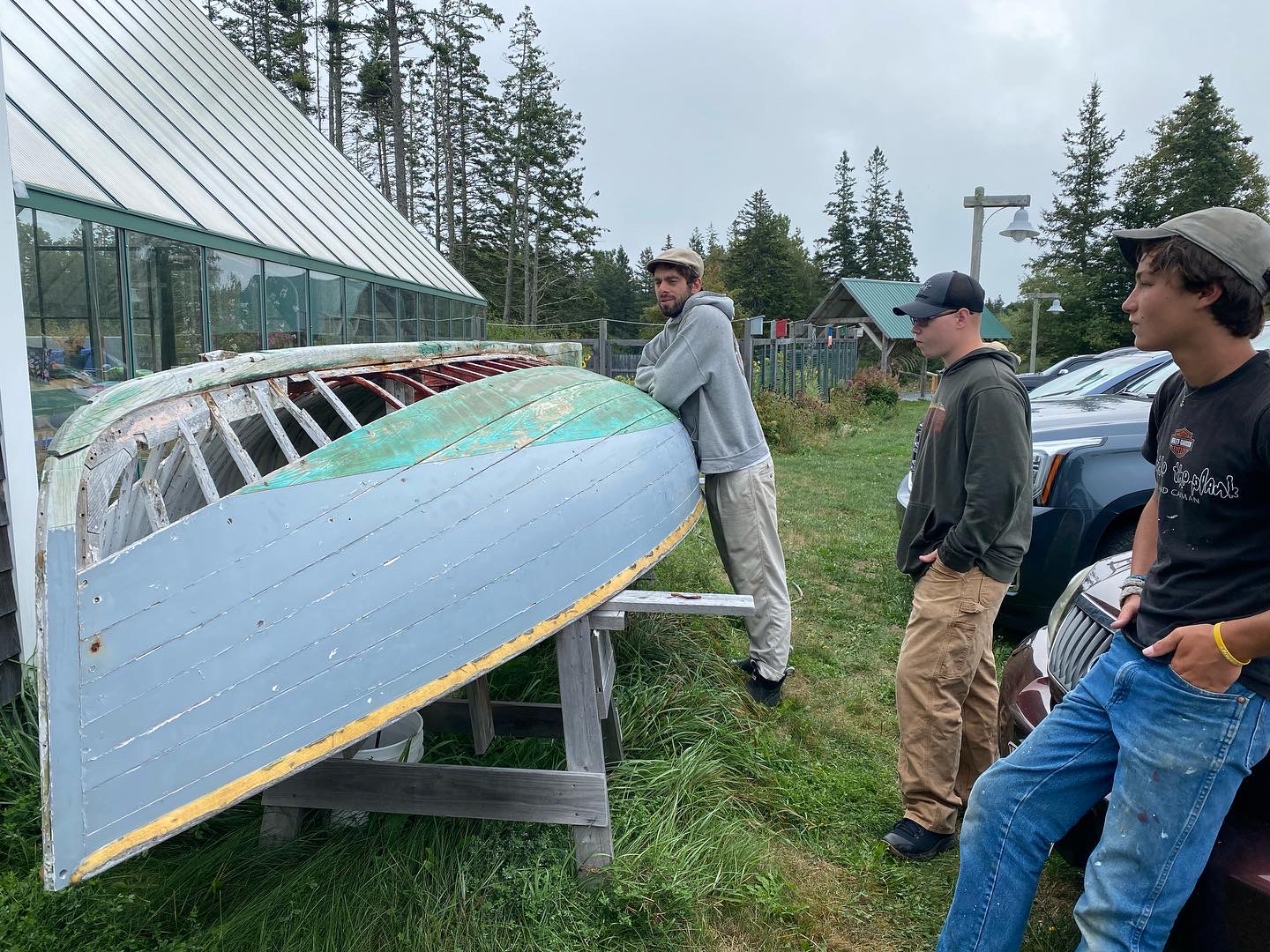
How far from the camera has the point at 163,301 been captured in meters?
5.54

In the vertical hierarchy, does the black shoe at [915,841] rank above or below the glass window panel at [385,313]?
below

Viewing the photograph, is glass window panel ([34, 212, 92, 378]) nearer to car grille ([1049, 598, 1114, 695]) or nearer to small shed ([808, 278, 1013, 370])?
car grille ([1049, 598, 1114, 695])

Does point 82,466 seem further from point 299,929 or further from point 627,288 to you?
point 627,288

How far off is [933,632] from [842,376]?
20.9 metres

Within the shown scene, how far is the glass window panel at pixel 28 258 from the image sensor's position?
13.5ft

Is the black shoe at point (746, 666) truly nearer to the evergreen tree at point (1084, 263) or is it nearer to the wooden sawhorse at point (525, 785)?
the wooden sawhorse at point (525, 785)

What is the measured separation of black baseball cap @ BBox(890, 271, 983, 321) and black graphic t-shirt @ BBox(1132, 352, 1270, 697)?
111 cm

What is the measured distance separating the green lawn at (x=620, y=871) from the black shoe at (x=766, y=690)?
0.41 feet

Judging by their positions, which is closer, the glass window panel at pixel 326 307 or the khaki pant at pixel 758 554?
the khaki pant at pixel 758 554

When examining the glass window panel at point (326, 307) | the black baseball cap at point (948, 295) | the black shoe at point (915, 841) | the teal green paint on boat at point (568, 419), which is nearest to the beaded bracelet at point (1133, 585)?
the black baseball cap at point (948, 295)

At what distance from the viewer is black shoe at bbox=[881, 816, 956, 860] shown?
2.89 metres

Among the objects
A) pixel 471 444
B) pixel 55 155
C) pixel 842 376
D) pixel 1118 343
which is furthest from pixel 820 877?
pixel 1118 343

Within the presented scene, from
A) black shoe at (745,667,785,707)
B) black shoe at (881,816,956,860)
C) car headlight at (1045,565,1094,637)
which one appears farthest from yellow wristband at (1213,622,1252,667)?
black shoe at (745,667,785,707)

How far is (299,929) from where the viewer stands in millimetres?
2461
